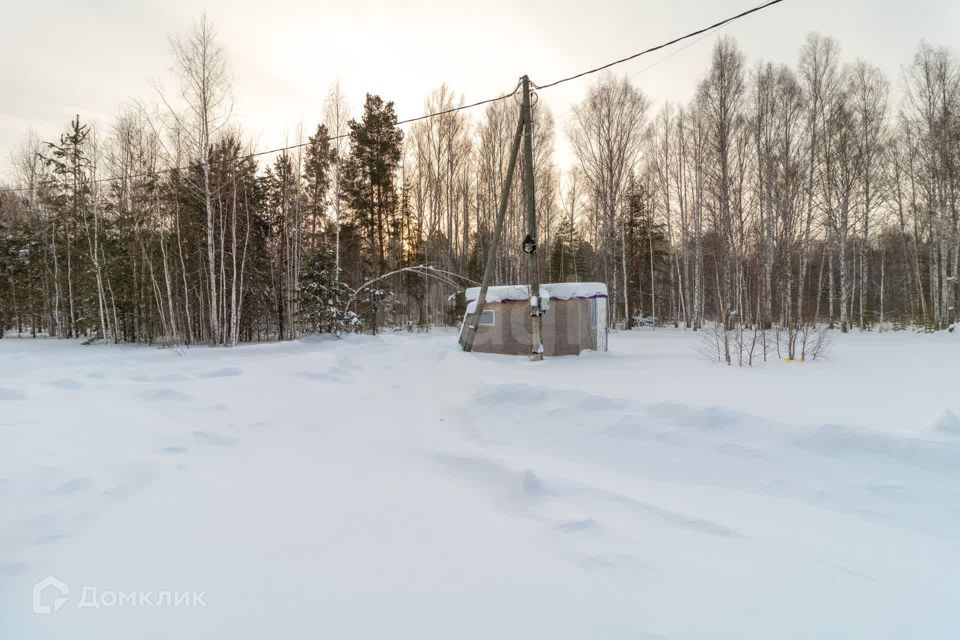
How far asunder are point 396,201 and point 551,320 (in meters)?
16.3

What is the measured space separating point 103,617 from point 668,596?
248 cm

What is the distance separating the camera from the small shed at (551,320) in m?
9.28

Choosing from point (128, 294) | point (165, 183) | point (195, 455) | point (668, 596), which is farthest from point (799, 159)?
point (128, 294)

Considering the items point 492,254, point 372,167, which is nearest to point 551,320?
point 492,254

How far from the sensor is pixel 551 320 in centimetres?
935

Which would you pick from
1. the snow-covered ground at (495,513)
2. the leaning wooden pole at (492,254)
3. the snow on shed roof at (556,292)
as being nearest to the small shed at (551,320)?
the snow on shed roof at (556,292)

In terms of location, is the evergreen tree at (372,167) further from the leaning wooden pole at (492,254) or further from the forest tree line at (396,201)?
the leaning wooden pole at (492,254)

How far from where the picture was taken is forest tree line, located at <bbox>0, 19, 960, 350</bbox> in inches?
573

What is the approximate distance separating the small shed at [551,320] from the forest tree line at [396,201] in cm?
389

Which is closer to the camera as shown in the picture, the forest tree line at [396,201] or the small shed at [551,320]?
the small shed at [551,320]

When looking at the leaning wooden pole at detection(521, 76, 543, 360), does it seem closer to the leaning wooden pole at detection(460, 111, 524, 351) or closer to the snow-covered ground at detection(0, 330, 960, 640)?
the leaning wooden pole at detection(460, 111, 524, 351)

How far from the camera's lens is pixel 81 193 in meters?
16.1

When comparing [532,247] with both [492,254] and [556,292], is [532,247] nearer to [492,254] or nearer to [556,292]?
[492,254]

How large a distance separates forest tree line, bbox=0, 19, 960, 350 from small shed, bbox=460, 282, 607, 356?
3.89m
